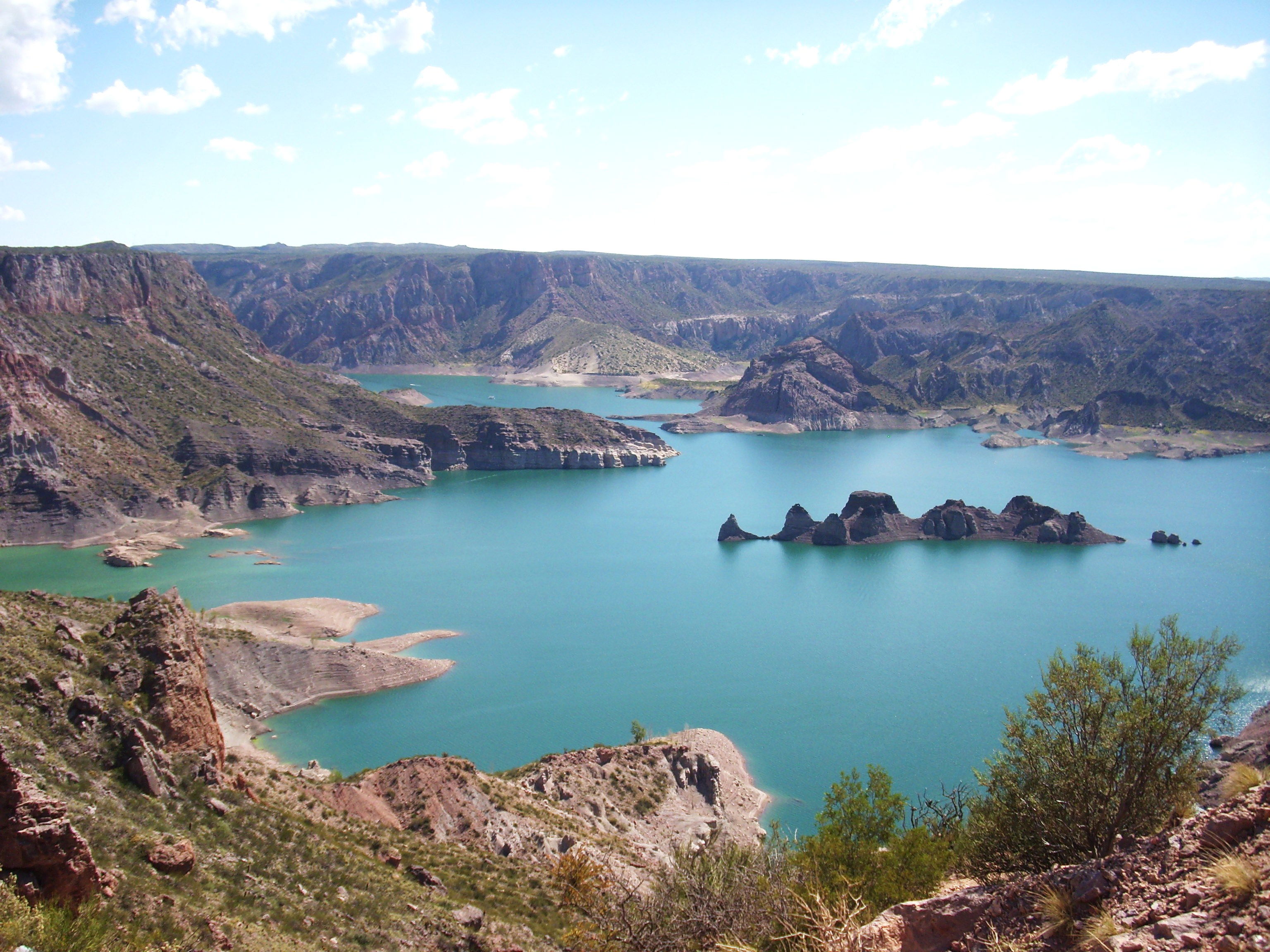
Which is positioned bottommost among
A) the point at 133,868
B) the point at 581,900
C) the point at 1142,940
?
the point at 581,900

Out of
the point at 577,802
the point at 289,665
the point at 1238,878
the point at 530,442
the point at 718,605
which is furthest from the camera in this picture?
the point at 530,442

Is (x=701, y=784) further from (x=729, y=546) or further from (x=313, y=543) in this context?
(x=313, y=543)

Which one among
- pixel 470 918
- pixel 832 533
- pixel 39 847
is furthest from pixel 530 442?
pixel 39 847

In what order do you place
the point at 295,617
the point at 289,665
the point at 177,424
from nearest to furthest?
the point at 289,665
the point at 295,617
the point at 177,424

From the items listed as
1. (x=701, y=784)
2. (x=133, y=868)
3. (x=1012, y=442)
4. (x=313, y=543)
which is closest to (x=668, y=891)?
(x=133, y=868)

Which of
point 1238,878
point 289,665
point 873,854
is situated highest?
point 1238,878

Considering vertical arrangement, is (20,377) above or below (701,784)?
above

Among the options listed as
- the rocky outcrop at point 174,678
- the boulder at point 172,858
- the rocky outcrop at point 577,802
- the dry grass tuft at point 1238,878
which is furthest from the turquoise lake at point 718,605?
the dry grass tuft at point 1238,878

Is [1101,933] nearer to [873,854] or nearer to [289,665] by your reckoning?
[873,854]
